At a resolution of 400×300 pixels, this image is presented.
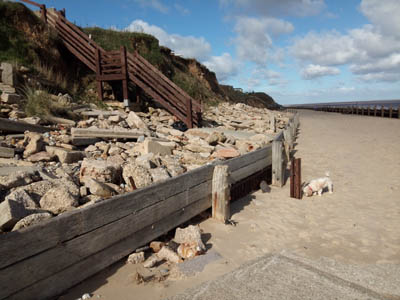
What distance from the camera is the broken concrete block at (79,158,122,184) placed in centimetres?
419

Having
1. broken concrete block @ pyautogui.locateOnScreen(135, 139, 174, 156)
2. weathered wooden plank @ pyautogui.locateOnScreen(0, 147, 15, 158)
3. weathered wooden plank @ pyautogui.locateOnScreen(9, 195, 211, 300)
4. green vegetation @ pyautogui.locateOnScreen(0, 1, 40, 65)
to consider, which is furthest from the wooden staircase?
weathered wooden plank @ pyautogui.locateOnScreen(9, 195, 211, 300)

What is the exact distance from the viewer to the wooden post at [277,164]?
637 cm

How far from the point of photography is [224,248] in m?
3.53

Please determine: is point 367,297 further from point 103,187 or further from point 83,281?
point 103,187

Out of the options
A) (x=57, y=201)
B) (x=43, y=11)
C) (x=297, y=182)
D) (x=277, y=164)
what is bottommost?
(x=297, y=182)

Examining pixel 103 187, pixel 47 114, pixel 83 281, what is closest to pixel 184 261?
pixel 83 281

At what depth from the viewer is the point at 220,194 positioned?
4316 mm

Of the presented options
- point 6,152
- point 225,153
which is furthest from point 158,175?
point 6,152

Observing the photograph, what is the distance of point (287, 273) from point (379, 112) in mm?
39244

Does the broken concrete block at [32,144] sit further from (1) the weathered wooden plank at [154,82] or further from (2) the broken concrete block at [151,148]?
(1) the weathered wooden plank at [154,82]

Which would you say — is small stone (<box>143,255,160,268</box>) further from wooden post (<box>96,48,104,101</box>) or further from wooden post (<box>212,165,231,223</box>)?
wooden post (<box>96,48,104,101</box>)

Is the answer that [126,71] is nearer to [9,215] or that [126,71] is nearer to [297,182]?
[297,182]

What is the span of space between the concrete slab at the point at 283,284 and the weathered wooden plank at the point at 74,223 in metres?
1.08

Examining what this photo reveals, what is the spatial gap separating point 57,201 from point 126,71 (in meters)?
9.27
